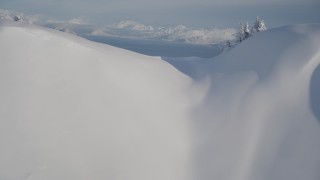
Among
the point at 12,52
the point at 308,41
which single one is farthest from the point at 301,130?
the point at 12,52

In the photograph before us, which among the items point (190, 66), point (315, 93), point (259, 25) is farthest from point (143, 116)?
point (259, 25)

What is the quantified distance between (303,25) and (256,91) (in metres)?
3.16

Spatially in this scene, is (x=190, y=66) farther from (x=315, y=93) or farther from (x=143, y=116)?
(x=315, y=93)

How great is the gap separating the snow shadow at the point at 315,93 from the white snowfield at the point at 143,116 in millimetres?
21

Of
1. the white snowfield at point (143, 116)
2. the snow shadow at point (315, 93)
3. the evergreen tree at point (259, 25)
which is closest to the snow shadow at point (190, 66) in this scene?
the white snowfield at point (143, 116)

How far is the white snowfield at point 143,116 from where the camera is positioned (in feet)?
20.8

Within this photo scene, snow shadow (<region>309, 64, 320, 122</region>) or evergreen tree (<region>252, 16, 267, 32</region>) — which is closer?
snow shadow (<region>309, 64, 320, 122</region>)

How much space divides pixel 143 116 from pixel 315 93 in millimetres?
3927

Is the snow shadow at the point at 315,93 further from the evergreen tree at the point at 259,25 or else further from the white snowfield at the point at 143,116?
the evergreen tree at the point at 259,25

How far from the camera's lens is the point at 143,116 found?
761cm

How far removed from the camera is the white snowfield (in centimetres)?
634

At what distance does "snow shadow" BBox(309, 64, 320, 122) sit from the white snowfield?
0.02 m

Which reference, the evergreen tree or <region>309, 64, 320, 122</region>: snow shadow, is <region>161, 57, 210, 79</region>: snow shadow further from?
the evergreen tree

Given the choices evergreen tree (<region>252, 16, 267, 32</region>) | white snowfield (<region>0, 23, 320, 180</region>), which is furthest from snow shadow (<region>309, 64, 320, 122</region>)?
evergreen tree (<region>252, 16, 267, 32</region>)
